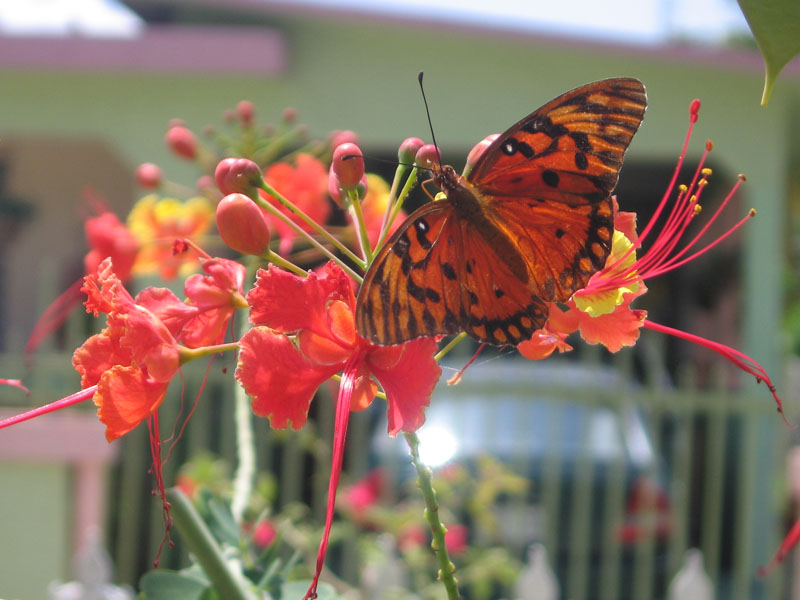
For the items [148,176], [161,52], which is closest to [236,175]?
[148,176]

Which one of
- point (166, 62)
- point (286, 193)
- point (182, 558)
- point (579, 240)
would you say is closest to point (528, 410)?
point (182, 558)

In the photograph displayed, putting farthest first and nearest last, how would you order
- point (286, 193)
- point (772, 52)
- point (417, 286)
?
point (286, 193) < point (417, 286) < point (772, 52)

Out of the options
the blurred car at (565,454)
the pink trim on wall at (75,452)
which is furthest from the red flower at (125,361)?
the blurred car at (565,454)

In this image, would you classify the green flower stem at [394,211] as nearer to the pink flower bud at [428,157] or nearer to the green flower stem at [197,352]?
the pink flower bud at [428,157]

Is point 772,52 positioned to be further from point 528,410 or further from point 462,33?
point 462,33

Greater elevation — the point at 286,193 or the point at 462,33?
the point at 462,33

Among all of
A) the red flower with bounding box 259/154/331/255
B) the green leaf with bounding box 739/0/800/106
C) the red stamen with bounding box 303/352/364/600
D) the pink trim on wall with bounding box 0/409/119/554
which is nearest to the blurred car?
the pink trim on wall with bounding box 0/409/119/554
